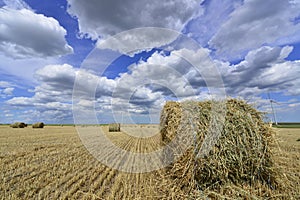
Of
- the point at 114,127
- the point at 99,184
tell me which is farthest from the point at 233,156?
the point at 114,127

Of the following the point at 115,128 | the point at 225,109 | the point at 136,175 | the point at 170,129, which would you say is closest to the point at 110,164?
the point at 136,175

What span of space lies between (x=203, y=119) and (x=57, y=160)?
5826 millimetres

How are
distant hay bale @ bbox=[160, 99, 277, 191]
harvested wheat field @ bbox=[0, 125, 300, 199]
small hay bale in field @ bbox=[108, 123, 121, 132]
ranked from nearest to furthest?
harvested wheat field @ bbox=[0, 125, 300, 199] < distant hay bale @ bbox=[160, 99, 277, 191] < small hay bale in field @ bbox=[108, 123, 121, 132]

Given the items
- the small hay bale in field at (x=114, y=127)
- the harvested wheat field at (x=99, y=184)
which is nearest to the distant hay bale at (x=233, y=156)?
the harvested wheat field at (x=99, y=184)

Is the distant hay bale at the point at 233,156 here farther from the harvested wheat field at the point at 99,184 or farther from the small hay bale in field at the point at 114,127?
the small hay bale in field at the point at 114,127

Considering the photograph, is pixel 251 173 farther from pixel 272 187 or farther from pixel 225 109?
pixel 225 109

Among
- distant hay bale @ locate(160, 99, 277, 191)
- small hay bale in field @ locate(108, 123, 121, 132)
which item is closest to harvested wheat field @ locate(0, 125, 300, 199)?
distant hay bale @ locate(160, 99, 277, 191)

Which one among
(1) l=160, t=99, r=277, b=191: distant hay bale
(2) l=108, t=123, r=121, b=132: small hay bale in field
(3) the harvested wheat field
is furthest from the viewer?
(2) l=108, t=123, r=121, b=132: small hay bale in field

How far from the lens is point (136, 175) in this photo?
541 cm

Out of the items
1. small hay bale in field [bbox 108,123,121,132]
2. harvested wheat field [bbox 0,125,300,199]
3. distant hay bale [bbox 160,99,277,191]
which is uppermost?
small hay bale in field [bbox 108,123,121,132]

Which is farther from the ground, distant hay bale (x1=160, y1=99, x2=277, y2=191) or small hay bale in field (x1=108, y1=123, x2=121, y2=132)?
small hay bale in field (x1=108, y1=123, x2=121, y2=132)

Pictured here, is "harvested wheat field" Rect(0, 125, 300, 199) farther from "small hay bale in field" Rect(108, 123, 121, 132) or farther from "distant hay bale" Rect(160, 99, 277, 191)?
"small hay bale in field" Rect(108, 123, 121, 132)

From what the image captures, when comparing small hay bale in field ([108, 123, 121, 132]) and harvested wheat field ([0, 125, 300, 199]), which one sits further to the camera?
small hay bale in field ([108, 123, 121, 132])

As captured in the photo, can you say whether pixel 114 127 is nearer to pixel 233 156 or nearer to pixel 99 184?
pixel 99 184
